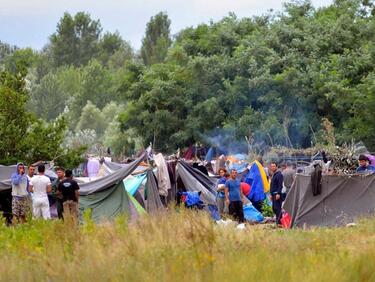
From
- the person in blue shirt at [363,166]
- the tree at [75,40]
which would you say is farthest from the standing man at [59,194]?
the tree at [75,40]

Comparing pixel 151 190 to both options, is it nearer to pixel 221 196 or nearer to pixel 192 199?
pixel 192 199

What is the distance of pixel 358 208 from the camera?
21188 millimetres

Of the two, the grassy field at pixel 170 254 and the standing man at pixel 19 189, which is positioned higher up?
the standing man at pixel 19 189

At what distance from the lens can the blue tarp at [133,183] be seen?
24031 millimetres

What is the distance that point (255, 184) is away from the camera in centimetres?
2673

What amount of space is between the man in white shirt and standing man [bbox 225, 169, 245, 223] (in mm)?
4505

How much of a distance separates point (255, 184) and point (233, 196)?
4.69m

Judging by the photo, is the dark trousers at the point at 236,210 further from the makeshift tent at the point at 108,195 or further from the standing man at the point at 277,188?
the makeshift tent at the point at 108,195

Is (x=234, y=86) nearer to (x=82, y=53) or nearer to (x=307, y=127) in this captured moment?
(x=307, y=127)

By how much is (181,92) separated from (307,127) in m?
7.39

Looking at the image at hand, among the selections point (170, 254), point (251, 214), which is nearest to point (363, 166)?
point (251, 214)

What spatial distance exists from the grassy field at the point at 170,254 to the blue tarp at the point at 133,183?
37.5 ft

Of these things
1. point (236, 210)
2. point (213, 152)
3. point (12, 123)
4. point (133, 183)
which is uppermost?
point (12, 123)

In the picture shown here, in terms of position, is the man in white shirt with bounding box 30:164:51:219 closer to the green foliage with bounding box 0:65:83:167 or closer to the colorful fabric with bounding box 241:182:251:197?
the green foliage with bounding box 0:65:83:167
